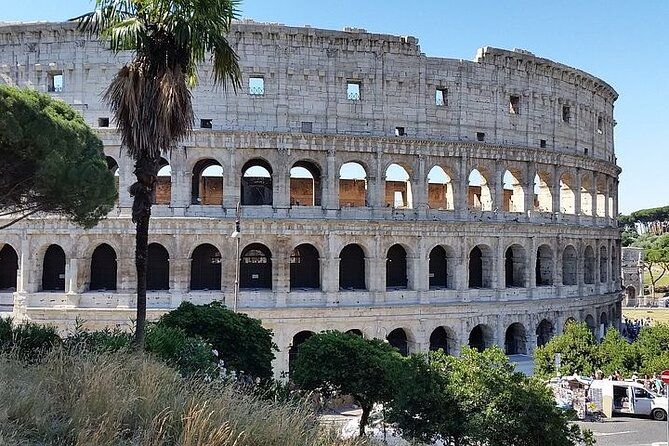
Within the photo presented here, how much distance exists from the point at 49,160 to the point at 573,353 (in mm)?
19446

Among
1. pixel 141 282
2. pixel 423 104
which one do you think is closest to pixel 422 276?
pixel 423 104

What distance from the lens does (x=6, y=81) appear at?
77.0 ft

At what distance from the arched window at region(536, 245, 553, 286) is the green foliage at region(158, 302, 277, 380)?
17523 mm

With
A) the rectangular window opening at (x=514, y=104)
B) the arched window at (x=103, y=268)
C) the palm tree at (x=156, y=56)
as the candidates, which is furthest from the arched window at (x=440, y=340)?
the palm tree at (x=156, y=56)

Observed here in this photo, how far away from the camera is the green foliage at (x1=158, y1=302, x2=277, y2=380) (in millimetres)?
15477

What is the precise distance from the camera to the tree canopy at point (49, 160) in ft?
43.0

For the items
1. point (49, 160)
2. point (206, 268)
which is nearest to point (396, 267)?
point (206, 268)

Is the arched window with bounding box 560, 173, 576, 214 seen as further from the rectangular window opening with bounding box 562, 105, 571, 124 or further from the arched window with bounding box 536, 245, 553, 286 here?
the arched window with bounding box 536, 245, 553, 286

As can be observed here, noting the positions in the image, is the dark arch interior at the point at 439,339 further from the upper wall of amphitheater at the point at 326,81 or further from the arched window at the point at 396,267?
the upper wall of amphitheater at the point at 326,81

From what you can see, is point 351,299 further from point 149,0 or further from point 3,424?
point 3,424

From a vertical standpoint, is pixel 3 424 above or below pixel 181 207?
below

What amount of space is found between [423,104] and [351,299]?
30.8 feet

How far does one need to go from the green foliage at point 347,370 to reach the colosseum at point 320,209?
6.23m

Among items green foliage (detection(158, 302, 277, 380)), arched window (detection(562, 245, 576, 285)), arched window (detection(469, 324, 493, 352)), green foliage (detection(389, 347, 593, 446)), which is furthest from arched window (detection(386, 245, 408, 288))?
green foliage (detection(389, 347, 593, 446))
